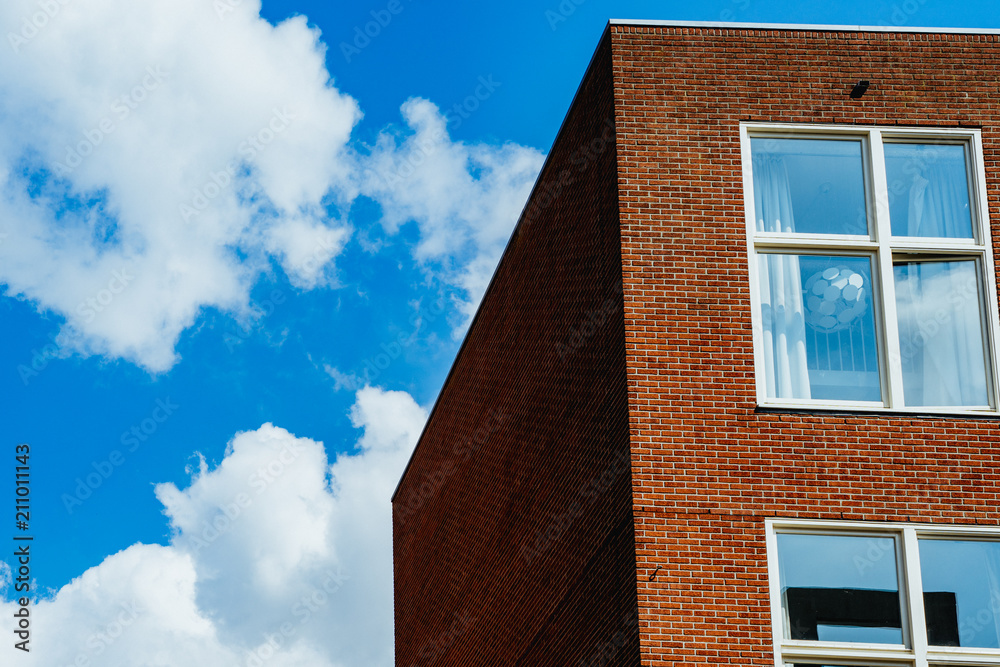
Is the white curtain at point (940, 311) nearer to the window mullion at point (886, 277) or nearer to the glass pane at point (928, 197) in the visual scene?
the glass pane at point (928, 197)

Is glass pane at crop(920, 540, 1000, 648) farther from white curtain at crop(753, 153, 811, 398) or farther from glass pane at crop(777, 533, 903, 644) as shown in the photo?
white curtain at crop(753, 153, 811, 398)

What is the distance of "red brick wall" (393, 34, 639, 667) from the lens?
13688 millimetres

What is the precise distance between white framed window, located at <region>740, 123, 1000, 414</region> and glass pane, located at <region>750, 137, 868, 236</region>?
0.01m

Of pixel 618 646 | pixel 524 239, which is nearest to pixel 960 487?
pixel 618 646

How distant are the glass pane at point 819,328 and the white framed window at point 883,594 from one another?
5.31 feet

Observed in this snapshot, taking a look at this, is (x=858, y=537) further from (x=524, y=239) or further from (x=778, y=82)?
(x=524, y=239)

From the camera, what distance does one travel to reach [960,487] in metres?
12.6

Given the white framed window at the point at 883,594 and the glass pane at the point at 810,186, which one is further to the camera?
the glass pane at the point at 810,186

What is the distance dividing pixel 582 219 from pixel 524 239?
11.7ft
